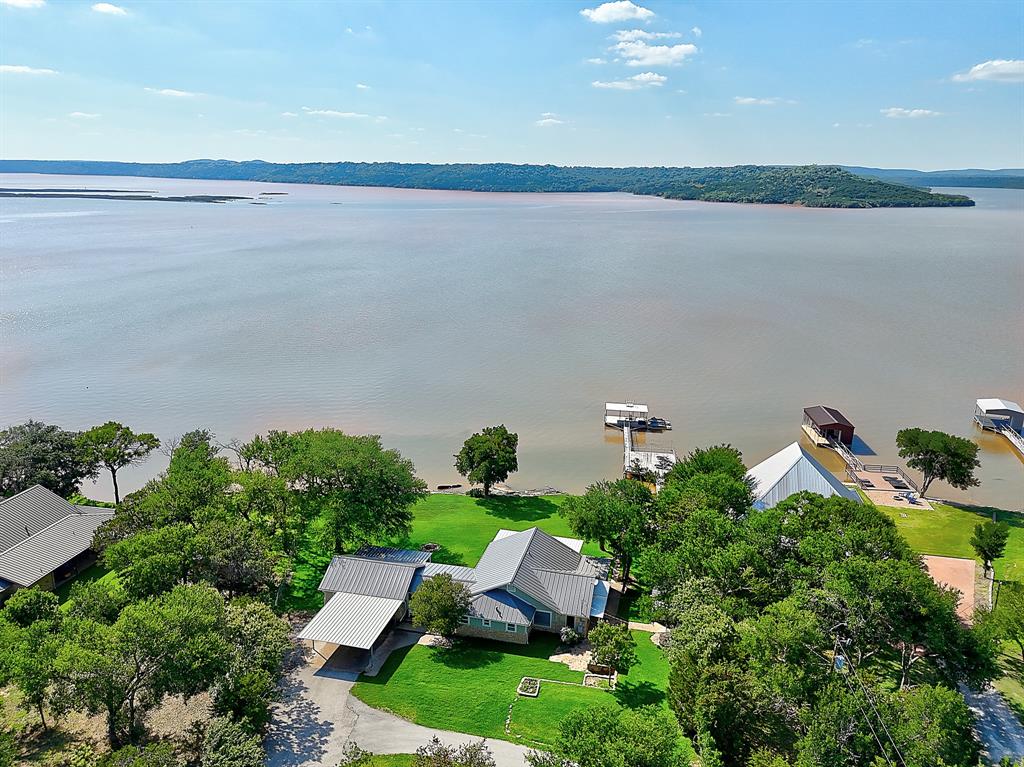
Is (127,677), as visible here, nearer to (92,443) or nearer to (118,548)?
(118,548)

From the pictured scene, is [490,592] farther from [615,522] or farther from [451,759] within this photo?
[451,759]

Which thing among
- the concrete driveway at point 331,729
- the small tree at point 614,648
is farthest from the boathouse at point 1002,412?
the concrete driveway at point 331,729

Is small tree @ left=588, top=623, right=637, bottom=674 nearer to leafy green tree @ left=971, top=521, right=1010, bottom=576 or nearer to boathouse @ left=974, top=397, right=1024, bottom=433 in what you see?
leafy green tree @ left=971, top=521, right=1010, bottom=576

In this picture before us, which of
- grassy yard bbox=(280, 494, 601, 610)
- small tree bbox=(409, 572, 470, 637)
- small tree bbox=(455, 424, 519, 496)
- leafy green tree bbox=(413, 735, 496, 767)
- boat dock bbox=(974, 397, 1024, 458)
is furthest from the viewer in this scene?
boat dock bbox=(974, 397, 1024, 458)

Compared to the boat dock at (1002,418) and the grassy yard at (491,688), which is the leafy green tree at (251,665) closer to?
the grassy yard at (491,688)

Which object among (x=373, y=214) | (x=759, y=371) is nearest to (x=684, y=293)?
(x=759, y=371)

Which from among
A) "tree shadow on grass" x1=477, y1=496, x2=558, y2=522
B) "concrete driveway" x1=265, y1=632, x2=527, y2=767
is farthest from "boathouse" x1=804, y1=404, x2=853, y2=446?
"concrete driveway" x1=265, y1=632, x2=527, y2=767

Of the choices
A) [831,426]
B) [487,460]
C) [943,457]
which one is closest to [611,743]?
[487,460]
